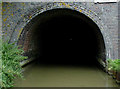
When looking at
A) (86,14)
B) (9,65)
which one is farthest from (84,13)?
(9,65)

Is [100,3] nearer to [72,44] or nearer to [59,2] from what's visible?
[59,2]

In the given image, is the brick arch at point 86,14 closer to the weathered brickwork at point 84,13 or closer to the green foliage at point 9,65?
the weathered brickwork at point 84,13

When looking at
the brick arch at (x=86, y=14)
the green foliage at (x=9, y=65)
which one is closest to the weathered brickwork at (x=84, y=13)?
the brick arch at (x=86, y=14)

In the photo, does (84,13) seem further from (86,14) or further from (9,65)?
(9,65)

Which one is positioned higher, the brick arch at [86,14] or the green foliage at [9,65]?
the brick arch at [86,14]

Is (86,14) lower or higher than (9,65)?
higher

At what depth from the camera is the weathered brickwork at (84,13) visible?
6.33 metres

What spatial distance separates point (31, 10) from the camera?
6.61 m

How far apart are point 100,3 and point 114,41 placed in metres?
1.55

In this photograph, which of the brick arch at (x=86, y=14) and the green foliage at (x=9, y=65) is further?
the brick arch at (x=86, y=14)

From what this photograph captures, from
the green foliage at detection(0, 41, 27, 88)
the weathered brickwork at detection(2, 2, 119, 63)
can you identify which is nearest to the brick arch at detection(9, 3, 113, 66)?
the weathered brickwork at detection(2, 2, 119, 63)

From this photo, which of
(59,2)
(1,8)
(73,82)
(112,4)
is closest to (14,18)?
(1,8)

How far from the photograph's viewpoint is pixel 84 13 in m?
6.42

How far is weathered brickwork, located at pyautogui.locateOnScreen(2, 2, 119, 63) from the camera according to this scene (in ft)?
20.8
